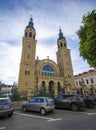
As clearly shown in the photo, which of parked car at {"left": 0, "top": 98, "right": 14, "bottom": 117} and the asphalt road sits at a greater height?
parked car at {"left": 0, "top": 98, "right": 14, "bottom": 117}

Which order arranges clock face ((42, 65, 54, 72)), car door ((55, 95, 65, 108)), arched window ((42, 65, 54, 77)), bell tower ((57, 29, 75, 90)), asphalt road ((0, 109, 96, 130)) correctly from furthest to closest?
bell tower ((57, 29, 75, 90)) → clock face ((42, 65, 54, 72)) → arched window ((42, 65, 54, 77)) → car door ((55, 95, 65, 108)) → asphalt road ((0, 109, 96, 130))

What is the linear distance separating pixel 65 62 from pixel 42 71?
11.3 meters

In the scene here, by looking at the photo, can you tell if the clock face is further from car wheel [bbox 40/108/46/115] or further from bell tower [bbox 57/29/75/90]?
car wheel [bbox 40/108/46/115]

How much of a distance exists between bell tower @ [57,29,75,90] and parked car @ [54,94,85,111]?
102ft

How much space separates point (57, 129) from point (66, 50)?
4680 centimetres

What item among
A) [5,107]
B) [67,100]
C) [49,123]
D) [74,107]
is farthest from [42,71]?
[49,123]

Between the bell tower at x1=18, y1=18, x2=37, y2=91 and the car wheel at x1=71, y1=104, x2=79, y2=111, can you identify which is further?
the bell tower at x1=18, y1=18, x2=37, y2=91

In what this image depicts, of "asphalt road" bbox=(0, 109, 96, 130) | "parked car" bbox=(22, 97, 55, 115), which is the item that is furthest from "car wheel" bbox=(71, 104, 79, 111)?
"asphalt road" bbox=(0, 109, 96, 130)

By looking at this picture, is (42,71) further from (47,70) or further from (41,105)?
(41,105)

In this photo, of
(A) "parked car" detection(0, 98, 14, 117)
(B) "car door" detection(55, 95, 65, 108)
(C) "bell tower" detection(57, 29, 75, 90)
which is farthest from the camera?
(C) "bell tower" detection(57, 29, 75, 90)

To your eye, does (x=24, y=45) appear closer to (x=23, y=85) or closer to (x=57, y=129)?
(x=23, y=85)

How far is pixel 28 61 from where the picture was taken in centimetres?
4191

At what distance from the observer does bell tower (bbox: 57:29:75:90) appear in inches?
1811

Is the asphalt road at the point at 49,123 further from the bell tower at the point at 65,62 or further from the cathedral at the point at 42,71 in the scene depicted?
the bell tower at the point at 65,62
